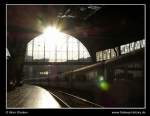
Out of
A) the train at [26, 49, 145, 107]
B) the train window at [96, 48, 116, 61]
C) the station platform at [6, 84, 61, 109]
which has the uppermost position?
the train window at [96, 48, 116, 61]

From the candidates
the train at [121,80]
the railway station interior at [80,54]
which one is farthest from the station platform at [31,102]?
the train at [121,80]

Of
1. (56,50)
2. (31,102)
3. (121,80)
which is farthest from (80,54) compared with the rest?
(121,80)

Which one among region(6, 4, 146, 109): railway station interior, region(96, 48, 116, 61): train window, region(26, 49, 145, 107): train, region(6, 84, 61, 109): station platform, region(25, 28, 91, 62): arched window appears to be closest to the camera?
region(26, 49, 145, 107): train

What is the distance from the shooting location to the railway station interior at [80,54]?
33.8 ft

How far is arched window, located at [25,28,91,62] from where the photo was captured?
39.8 meters

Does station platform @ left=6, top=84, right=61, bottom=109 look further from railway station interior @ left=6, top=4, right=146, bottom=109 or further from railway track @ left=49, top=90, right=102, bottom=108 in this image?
railway track @ left=49, top=90, right=102, bottom=108

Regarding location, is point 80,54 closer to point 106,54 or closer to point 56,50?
point 56,50

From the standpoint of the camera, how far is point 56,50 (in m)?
40.7

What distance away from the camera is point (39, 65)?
156 feet

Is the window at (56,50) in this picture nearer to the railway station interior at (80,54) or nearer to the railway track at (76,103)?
the railway station interior at (80,54)

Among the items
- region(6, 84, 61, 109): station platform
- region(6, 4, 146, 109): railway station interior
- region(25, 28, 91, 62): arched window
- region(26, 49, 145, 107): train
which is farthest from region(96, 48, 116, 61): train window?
region(26, 49, 145, 107): train
